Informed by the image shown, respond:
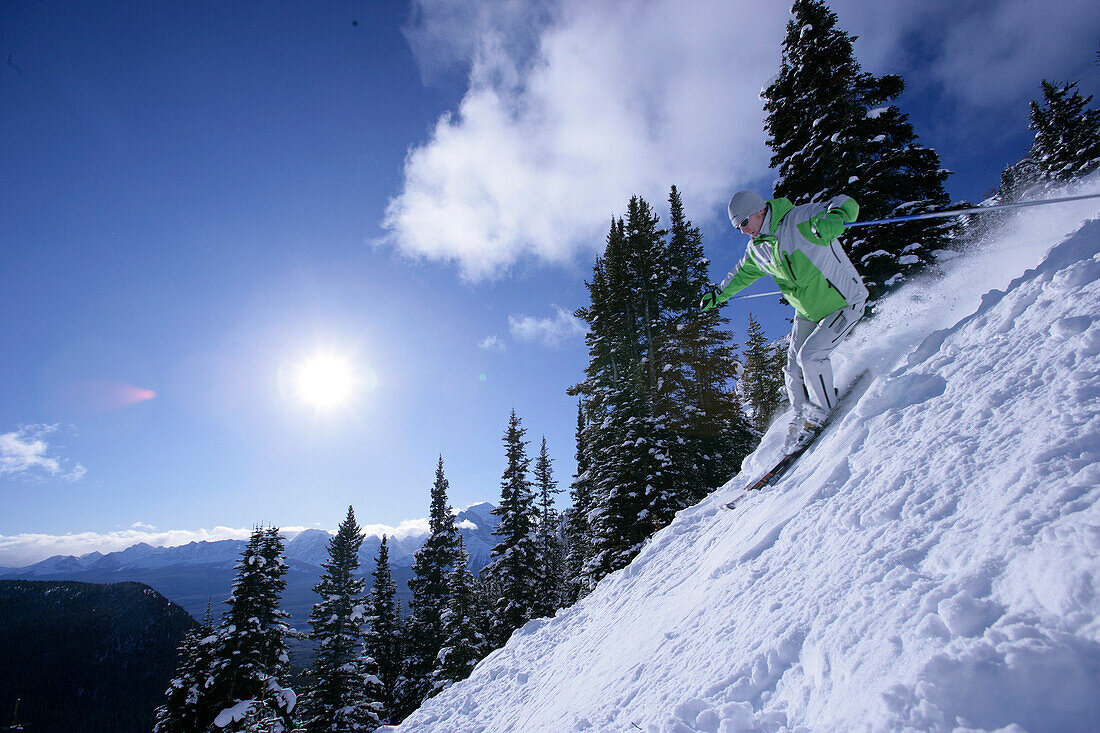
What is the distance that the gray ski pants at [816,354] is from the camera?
5113 millimetres

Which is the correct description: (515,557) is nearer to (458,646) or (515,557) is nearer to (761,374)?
(458,646)

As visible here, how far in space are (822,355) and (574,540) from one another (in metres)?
23.2

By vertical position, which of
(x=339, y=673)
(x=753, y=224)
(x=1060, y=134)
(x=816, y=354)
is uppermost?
(x=1060, y=134)

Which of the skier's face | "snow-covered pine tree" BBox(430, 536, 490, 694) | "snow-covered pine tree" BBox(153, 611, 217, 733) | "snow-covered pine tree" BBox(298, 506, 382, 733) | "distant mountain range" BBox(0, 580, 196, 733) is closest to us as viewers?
the skier's face

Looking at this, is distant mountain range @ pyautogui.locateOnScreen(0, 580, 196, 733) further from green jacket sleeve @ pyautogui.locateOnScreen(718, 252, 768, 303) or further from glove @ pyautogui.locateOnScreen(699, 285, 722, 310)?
green jacket sleeve @ pyautogui.locateOnScreen(718, 252, 768, 303)

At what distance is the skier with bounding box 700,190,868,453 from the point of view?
16.1ft

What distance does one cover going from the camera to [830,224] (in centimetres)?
467

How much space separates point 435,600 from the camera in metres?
25.7

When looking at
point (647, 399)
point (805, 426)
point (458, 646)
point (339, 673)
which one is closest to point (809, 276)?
point (805, 426)

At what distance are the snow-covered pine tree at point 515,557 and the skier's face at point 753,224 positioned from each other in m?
19.9

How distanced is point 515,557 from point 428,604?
7.08 m

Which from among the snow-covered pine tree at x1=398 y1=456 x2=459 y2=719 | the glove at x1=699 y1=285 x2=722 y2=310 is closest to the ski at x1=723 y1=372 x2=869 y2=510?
the glove at x1=699 y1=285 x2=722 y2=310

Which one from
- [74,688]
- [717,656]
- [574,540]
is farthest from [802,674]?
[74,688]

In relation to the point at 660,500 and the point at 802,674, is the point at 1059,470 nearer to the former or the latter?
the point at 802,674
